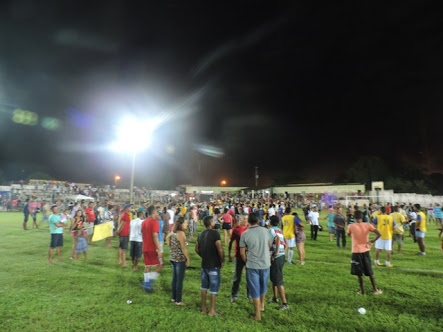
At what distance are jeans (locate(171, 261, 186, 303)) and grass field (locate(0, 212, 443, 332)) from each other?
237 millimetres

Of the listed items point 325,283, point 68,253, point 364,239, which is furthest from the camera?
point 68,253

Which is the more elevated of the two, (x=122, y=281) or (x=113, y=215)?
(x=113, y=215)

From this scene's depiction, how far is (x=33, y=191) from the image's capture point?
33219 millimetres

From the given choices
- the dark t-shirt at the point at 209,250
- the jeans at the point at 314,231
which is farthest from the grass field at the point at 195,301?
the jeans at the point at 314,231

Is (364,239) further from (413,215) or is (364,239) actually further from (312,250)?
(413,215)

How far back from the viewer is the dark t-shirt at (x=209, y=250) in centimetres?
522

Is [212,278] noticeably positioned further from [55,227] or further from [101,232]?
[101,232]

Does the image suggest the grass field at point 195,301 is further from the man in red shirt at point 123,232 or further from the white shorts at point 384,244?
the white shorts at point 384,244

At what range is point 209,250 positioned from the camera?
5.25m

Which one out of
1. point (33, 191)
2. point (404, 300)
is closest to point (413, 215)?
point (404, 300)

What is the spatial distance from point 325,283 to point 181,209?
10073mm

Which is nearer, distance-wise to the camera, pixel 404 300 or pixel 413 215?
pixel 404 300

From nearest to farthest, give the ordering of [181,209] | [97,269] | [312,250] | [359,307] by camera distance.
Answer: [359,307], [97,269], [312,250], [181,209]

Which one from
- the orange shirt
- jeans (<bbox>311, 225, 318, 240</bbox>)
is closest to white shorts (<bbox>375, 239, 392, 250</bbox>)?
the orange shirt
